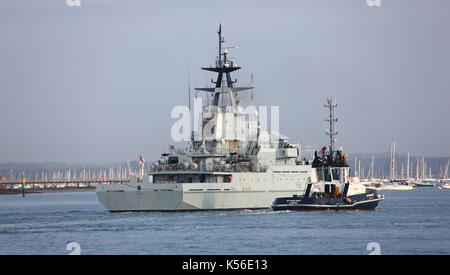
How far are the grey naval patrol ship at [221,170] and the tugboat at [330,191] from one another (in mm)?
1411

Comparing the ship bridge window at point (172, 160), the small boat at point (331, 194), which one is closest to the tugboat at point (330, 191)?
the small boat at point (331, 194)

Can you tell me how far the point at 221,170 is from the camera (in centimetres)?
6725

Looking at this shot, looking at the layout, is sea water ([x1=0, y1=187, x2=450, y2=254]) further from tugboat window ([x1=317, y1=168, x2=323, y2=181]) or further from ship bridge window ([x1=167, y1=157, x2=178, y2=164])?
tugboat window ([x1=317, y1=168, x2=323, y2=181])

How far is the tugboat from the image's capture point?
217 ft

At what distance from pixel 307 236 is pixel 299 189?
23080mm

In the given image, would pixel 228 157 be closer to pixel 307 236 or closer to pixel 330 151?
pixel 330 151

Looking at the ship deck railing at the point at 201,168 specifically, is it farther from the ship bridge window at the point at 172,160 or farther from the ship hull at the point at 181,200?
the ship hull at the point at 181,200

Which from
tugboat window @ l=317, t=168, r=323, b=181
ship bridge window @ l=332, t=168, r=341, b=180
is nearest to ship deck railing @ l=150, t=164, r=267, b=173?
tugboat window @ l=317, t=168, r=323, b=181

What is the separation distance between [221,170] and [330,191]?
28.3ft

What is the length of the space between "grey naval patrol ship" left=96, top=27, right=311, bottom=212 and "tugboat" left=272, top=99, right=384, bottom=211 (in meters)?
1.41

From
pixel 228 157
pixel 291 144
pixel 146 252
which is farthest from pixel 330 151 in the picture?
pixel 146 252

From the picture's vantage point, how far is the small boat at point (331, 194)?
217 feet
